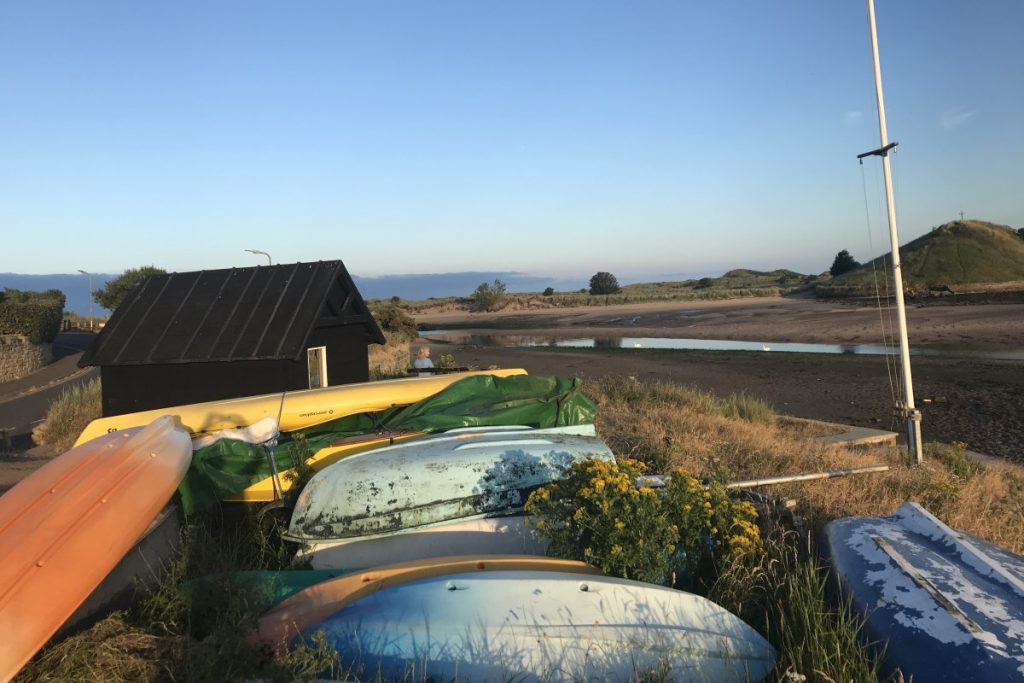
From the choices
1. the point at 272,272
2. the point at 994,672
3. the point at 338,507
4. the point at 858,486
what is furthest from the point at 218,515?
the point at 272,272

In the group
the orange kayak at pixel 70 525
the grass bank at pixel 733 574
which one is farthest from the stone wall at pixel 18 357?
the grass bank at pixel 733 574

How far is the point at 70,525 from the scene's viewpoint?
3465mm

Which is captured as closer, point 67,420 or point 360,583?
point 360,583

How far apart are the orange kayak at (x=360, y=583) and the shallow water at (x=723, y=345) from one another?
21884 mm

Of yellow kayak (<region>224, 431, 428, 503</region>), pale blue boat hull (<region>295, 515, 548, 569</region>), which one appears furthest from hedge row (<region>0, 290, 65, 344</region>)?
pale blue boat hull (<region>295, 515, 548, 569</region>)

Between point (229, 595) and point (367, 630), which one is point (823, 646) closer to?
point (367, 630)

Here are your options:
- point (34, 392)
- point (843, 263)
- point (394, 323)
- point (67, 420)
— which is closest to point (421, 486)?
point (67, 420)

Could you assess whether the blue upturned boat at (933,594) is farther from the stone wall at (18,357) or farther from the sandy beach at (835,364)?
the stone wall at (18,357)

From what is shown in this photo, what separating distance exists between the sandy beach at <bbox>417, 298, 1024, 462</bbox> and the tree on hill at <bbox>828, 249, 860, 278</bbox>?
31.8 meters

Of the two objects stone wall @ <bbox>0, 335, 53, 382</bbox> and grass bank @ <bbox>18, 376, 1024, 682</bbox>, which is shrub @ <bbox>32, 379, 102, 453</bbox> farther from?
stone wall @ <bbox>0, 335, 53, 382</bbox>

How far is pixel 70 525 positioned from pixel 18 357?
84.8 feet

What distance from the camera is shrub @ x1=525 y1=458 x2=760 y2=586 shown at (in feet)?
12.1

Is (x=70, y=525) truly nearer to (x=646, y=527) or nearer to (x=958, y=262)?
(x=646, y=527)

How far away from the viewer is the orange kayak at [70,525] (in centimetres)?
288
